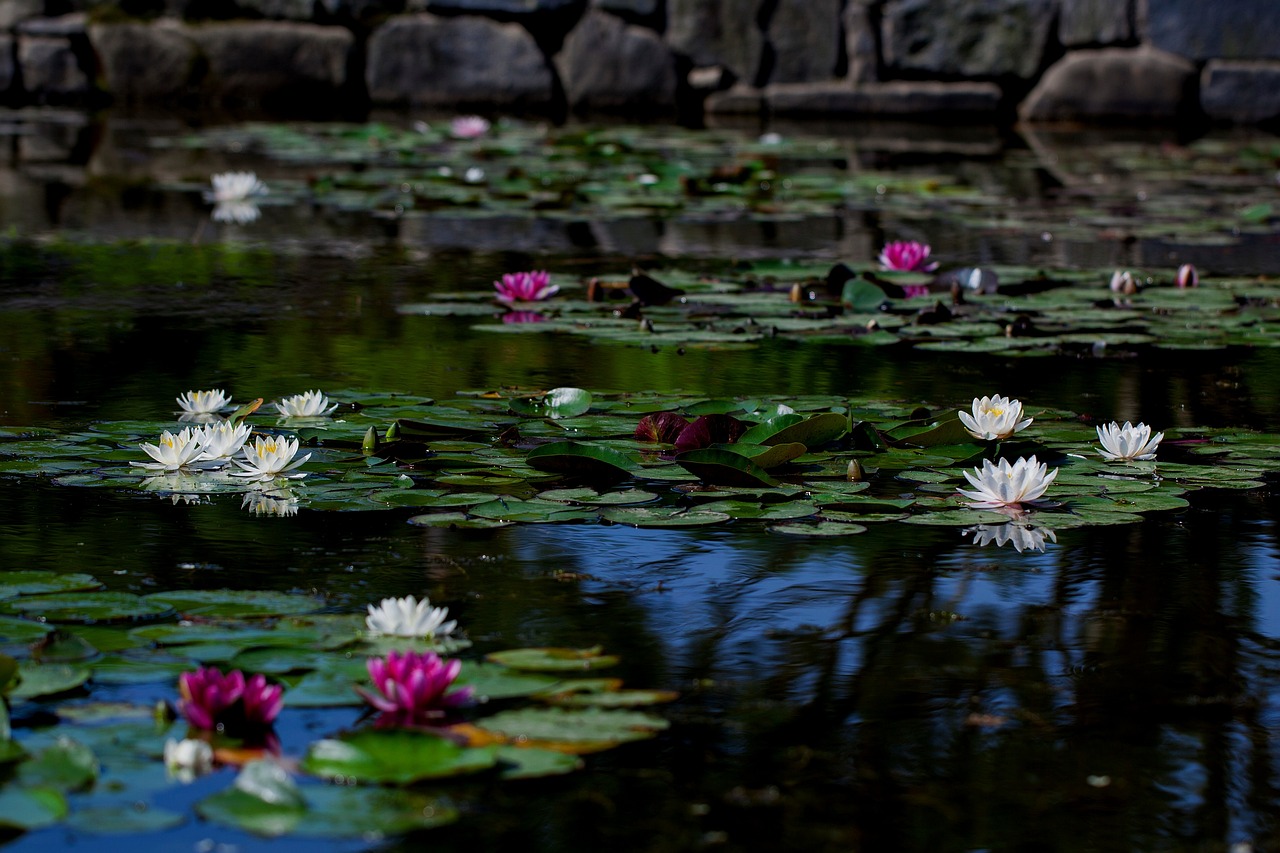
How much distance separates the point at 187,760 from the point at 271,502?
0.74 metres

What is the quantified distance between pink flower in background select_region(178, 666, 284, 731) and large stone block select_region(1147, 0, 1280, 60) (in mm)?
7554

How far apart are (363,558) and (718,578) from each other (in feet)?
1.16

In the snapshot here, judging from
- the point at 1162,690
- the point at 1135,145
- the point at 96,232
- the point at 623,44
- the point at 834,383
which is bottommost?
the point at 1162,690

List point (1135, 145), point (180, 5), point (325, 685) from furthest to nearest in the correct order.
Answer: point (180, 5)
point (1135, 145)
point (325, 685)

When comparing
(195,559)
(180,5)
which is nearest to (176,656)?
(195,559)

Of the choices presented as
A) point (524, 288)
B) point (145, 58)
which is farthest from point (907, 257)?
point (145, 58)

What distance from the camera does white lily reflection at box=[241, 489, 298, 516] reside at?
188 centimetres

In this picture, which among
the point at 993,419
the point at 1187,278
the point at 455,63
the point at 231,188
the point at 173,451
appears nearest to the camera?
the point at 173,451

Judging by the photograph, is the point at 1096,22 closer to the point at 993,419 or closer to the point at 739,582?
the point at 993,419

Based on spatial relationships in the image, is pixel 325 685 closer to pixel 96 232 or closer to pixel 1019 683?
pixel 1019 683

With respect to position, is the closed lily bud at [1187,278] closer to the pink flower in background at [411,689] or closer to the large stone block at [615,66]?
the pink flower in background at [411,689]

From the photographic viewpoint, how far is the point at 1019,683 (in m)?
1.44

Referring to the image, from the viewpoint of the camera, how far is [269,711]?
1266 millimetres

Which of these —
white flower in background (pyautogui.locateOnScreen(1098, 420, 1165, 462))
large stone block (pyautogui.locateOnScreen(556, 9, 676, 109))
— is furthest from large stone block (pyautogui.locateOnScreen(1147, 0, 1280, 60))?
white flower in background (pyautogui.locateOnScreen(1098, 420, 1165, 462))
